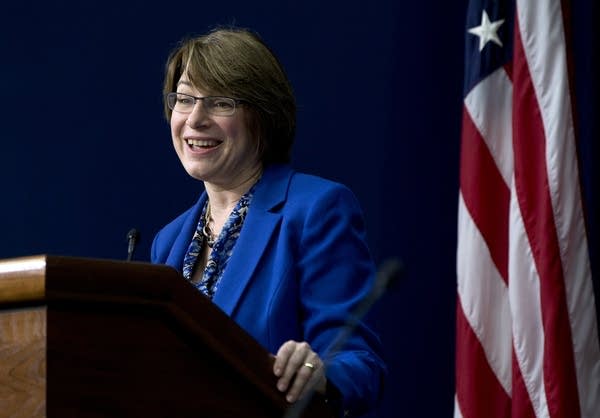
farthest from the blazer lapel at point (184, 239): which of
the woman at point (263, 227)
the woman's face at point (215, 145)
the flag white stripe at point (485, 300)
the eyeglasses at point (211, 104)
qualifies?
the flag white stripe at point (485, 300)

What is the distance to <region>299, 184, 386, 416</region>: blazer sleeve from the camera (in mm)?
1814

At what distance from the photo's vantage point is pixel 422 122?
3609 mm

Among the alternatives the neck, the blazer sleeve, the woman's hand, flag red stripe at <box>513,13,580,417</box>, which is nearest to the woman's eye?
the neck

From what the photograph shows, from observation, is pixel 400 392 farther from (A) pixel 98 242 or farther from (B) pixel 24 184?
(B) pixel 24 184

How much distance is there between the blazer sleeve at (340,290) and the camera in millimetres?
1814

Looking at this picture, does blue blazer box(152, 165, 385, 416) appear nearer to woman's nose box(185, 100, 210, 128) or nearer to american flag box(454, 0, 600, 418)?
woman's nose box(185, 100, 210, 128)

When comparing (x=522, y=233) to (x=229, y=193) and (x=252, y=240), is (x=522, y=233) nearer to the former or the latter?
(x=229, y=193)

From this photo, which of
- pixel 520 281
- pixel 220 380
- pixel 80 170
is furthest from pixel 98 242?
pixel 220 380

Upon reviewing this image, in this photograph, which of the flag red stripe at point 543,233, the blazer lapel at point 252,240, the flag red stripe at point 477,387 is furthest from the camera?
the flag red stripe at point 477,387

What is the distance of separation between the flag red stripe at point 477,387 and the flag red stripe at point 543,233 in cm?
16

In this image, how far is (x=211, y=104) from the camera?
2182 mm

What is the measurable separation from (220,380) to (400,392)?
215 cm

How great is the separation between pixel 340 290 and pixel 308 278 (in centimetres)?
6

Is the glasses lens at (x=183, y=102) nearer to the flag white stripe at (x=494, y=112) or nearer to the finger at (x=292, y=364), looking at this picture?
the finger at (x=292, y=364)
